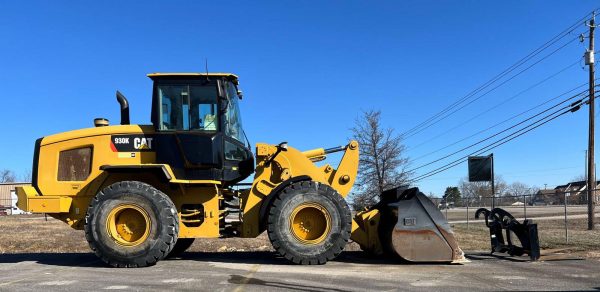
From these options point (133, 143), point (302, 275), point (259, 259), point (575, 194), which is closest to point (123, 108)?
point (133, 143)

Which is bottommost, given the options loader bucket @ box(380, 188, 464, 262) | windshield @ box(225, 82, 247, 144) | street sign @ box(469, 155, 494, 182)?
loader bucket @ box(380, 188, 464, 262)

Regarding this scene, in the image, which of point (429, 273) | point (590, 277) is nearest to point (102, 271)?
point (429, 273)

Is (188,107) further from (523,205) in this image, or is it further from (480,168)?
(523,205)

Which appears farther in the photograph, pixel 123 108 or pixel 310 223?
pixel 123 108

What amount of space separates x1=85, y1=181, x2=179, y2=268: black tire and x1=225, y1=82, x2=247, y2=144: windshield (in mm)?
1710

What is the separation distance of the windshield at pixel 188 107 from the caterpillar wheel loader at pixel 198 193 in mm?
17

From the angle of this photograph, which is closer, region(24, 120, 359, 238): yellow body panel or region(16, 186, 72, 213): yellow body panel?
region(16, 186, 72, 213): yellow body panel

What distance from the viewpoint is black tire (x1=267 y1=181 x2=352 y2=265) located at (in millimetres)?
8117

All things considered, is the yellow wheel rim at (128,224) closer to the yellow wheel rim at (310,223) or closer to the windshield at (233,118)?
the windshield at (233,118)

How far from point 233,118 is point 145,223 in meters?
2.44

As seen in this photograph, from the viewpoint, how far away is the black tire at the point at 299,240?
8117mm

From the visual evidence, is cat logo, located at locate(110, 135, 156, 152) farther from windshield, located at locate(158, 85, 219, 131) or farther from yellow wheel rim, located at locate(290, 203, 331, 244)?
yellow wheel rim, located at locate(290, 203, 331, 244)

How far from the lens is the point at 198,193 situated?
8.65m

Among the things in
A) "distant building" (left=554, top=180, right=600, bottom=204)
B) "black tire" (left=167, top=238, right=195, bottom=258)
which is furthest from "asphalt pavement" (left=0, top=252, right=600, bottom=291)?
"distant building" (left=554, top=180, right=600, bottom=204)
